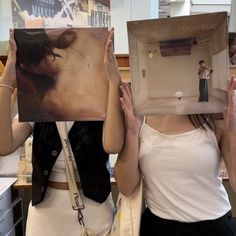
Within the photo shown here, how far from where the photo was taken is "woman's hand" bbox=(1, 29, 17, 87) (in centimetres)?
98

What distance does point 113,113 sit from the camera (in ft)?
3.31

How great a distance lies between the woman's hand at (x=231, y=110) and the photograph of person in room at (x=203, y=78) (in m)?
0.06

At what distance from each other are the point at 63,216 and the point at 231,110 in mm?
617

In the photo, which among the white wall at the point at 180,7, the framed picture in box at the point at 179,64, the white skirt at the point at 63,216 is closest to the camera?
the framed picture in box at the point at 179,64

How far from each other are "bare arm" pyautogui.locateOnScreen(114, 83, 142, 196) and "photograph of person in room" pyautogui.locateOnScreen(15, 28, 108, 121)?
0.21 feet

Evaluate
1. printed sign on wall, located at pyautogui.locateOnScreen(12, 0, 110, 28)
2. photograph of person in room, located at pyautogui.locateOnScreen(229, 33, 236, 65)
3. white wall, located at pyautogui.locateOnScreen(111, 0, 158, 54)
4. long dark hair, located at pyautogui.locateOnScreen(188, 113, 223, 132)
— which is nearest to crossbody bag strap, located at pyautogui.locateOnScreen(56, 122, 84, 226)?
long dark hair, located at pyautogui.locateOnScreen(188, 113, 223, 132)

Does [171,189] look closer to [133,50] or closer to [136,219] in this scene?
[136,219]

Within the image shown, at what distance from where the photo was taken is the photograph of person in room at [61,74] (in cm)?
97

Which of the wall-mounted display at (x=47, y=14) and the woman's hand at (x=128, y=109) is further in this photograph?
the wall-mounted display at (x=47, y=14)

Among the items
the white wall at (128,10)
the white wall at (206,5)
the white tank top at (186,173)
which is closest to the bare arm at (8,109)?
the white tank top at (186,173)

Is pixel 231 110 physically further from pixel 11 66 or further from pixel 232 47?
pixel 11 66

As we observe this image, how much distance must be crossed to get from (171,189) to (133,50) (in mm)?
419

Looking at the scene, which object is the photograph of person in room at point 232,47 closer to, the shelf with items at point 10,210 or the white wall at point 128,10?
the shelf with items at point 10,210

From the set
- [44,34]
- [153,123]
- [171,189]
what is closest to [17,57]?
[44,34]
